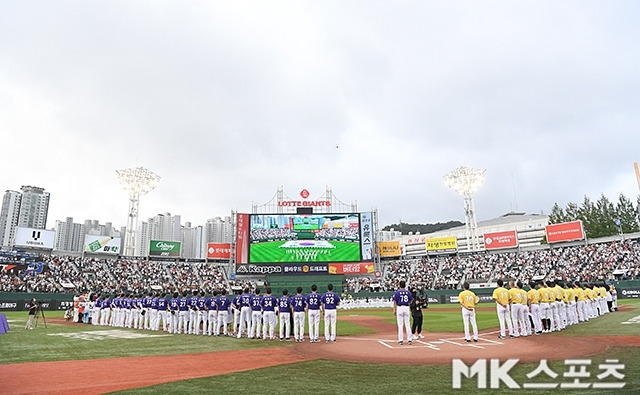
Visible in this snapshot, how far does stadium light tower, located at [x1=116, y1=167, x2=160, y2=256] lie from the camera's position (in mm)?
61469

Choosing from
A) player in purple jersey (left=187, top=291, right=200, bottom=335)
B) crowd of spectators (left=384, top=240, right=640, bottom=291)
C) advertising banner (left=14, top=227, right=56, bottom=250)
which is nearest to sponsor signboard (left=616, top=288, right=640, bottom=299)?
crowd of spectators (left=384, top=240, right=640, bottom=291)

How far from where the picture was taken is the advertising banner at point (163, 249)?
227ft

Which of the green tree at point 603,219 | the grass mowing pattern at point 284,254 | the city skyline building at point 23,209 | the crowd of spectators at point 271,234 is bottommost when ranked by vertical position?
the grass mowing pattern at point 284,254

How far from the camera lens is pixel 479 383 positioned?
7.64 metres

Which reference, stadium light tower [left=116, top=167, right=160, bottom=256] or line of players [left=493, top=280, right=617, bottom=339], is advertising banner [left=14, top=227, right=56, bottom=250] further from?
line of players [left=493, top=280, right=617, bottom=339]

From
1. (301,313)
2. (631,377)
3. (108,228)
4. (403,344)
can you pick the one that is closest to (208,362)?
(301,313)

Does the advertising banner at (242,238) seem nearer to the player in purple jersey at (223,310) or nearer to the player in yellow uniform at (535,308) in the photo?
the player in purple jersey at (223,310)

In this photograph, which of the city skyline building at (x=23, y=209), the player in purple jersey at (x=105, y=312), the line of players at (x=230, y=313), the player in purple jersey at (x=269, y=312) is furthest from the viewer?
the city skyline building at (x=23, y=209)

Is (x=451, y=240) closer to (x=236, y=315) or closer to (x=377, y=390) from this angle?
(x=236, y=315)

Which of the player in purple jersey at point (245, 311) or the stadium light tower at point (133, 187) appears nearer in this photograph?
the player in purple jersey at point (245, 311)

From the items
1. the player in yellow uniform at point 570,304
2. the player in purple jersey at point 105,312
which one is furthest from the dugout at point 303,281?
the player in yellow uniform at point 570,304

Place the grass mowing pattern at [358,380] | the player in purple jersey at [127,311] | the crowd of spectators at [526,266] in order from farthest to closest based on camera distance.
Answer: the crowd of spectators at [526,266] < the player in purple jersey at [127,311] < the grass mowing pattern at [358,380]

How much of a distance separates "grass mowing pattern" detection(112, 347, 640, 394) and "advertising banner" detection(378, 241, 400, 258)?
188 ft

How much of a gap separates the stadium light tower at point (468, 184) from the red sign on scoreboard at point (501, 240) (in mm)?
2401
